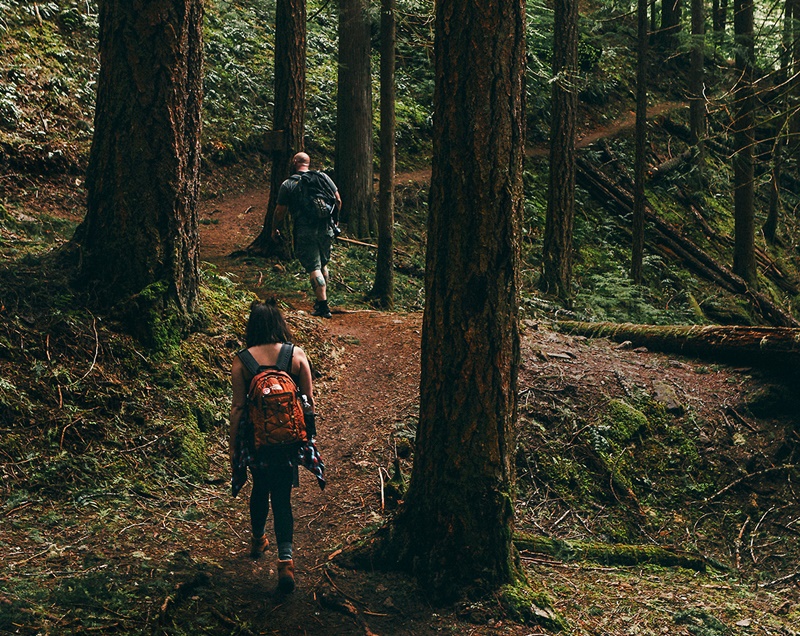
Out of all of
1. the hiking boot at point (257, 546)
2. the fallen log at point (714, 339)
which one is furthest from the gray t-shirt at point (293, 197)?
the hiking boot at point (257, 546)

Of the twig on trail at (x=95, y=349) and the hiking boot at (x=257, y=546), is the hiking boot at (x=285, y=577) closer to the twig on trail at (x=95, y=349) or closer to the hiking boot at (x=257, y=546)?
the hiking boot at (x=257, y=546)

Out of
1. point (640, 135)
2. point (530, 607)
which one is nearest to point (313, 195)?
point (530, 607)

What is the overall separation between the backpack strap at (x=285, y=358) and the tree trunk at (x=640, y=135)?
1345 cm

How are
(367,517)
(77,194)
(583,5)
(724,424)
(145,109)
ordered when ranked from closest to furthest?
(367,517), (145,109), (724,424), (77,194), (583,5)

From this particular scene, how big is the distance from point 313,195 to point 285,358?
5955mm

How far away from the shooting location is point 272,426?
16.3 ft

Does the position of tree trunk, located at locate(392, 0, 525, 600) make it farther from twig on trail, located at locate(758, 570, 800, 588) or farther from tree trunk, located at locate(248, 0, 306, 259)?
tree trunk, located at locate(248, 0, 306, 259)

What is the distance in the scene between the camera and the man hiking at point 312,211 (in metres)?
10.7

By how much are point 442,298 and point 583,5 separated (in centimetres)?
3090

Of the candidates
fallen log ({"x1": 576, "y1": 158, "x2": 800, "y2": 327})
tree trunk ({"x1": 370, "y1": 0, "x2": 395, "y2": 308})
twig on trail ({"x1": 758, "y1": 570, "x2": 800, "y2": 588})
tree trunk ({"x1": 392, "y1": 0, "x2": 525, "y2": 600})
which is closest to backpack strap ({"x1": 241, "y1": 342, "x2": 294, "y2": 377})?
tree trunk ({"x1": 392, "y1": 0, "x2": 525, "y2": 600})

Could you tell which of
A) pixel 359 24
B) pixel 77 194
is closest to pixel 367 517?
pixel 77 194

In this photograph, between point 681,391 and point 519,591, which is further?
point 681,391

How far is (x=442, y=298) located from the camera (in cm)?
496

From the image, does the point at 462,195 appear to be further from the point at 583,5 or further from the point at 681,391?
the point at 583,5
